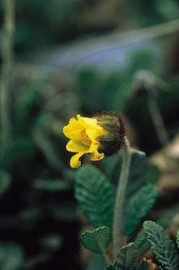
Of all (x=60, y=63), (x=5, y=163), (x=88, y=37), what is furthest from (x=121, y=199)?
(x=88, y=37)

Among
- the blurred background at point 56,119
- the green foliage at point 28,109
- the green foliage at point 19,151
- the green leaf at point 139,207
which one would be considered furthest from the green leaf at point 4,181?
the green leaf at point 139,207

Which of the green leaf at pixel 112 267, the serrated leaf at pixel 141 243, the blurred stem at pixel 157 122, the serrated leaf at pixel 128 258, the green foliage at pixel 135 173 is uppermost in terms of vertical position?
the blurred stem at pixel 157 122

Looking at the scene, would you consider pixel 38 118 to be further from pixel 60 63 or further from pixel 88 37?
pixel 88 37

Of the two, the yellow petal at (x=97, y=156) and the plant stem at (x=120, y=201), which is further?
the plant stem at (x=120, y=201)

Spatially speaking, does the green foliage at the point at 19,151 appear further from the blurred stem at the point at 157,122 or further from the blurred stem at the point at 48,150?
the blurred stem at the point at 157,122

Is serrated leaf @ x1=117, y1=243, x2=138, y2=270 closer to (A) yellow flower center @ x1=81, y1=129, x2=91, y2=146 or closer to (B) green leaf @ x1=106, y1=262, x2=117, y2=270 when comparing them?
(B) green leaf @ x1=106, y1=262, x2=117, y2=270

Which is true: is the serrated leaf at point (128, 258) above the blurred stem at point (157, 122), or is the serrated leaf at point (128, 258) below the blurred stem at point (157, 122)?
below
